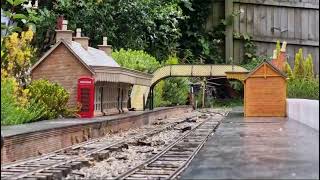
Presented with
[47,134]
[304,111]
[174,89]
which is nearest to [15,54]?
[47,134]

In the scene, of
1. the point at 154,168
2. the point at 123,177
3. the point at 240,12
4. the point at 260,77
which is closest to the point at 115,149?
the point at 154,168

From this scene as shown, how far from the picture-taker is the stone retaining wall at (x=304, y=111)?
487 inches

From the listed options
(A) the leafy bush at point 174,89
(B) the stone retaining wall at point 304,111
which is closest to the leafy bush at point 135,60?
(A) the leafy bush at point 174,89

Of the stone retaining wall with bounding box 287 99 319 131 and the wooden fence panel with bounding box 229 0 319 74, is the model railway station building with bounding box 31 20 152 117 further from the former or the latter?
the wooden fence panel with bounding box 229 0 319 74

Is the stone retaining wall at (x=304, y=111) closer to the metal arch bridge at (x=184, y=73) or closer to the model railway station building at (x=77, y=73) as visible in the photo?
the metal arch bridge at (x=184, y=73)

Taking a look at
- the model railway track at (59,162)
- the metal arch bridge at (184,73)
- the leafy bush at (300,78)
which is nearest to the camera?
the model railway track at (59,162)

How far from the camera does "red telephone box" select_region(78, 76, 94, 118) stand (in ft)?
59.2

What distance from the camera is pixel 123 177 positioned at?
31.8ft

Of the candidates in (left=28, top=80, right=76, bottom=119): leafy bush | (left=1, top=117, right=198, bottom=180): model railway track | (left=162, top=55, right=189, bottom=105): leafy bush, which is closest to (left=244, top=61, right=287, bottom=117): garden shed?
(left=28, top=80, right=76, bottom=119): leafy bush

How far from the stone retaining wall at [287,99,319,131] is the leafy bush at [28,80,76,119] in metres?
6.55

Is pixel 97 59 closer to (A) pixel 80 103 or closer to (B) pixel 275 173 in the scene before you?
(A) pixel 80 103

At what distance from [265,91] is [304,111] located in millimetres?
7264

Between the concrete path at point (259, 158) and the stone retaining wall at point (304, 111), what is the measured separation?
0.58 m

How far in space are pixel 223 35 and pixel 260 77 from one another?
664 inches
